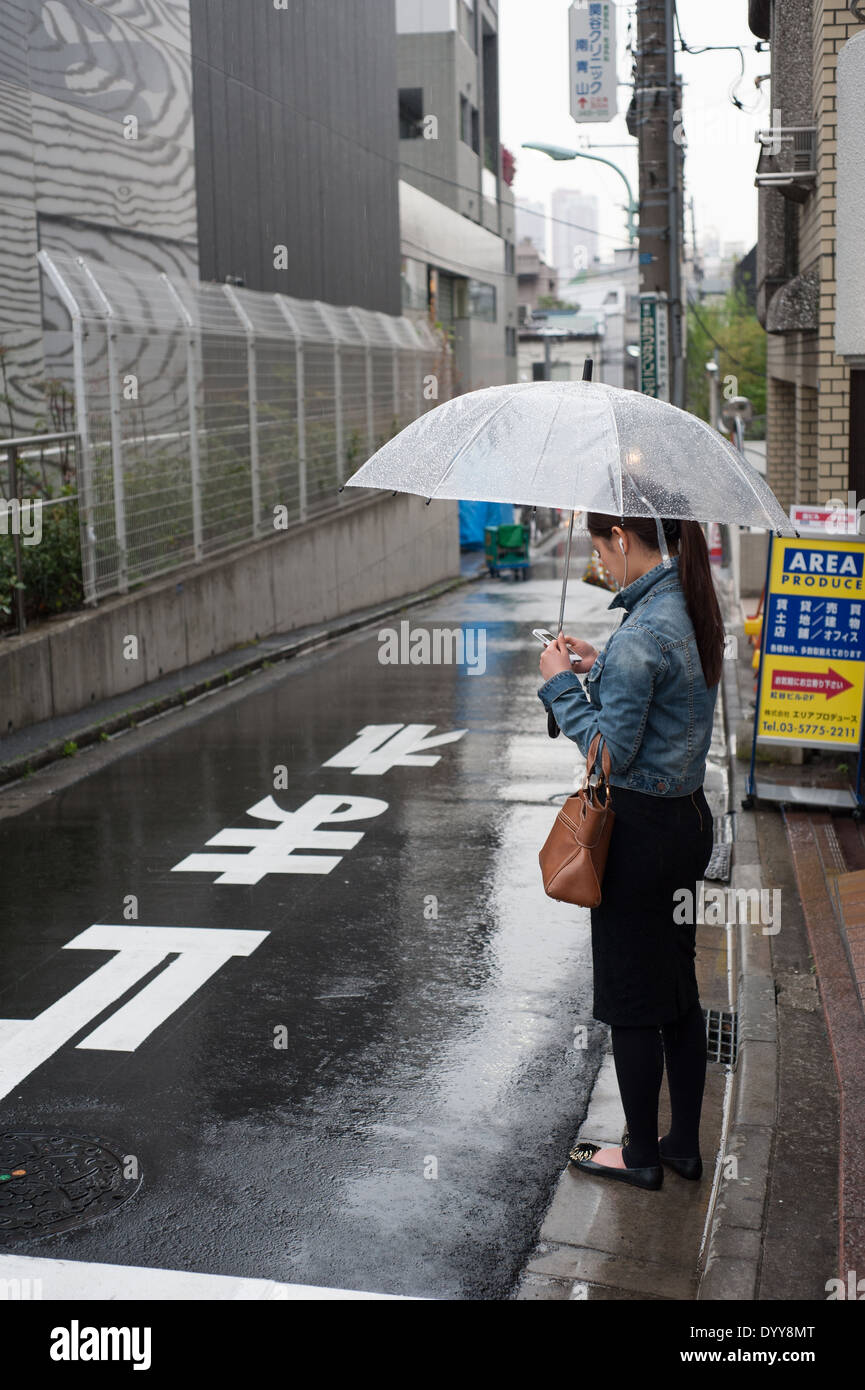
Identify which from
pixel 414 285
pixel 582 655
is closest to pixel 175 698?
pixel 582 655

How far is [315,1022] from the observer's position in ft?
19.8

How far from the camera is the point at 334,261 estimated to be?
83.4 ft

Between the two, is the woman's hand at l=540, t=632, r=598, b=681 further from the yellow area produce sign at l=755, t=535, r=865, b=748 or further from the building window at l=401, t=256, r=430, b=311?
the building window at l=401, t=256, r=430, b=311

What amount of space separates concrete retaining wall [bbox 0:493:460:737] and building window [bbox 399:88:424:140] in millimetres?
21567

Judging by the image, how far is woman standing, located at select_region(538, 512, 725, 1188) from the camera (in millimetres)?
4105

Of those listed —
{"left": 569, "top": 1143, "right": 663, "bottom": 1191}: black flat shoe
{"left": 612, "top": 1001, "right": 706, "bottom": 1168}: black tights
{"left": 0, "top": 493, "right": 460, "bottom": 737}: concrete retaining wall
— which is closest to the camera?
{"left": 612, "top": 1001, "right": 706, "bottom": 1168}: black tights

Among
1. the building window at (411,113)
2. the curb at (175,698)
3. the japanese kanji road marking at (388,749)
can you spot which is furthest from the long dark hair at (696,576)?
the building window at (411,113)

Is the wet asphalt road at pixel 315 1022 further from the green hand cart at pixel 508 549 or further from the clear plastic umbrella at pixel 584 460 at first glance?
the green hand cart at pixel 508 549

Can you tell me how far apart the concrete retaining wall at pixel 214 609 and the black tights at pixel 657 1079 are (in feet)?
24.8

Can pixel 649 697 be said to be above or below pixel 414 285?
below

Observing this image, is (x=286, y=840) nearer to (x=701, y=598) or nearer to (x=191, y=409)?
(x=701, y=598)

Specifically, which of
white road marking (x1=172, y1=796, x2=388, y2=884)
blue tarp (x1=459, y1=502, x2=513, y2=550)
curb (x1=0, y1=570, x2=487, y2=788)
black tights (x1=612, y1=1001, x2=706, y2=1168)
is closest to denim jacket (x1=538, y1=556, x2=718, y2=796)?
black tights (x1=612, y1=1001, x2=706, y2=1168)

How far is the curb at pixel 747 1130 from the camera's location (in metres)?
4.04

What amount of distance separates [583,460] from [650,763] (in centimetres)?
93
